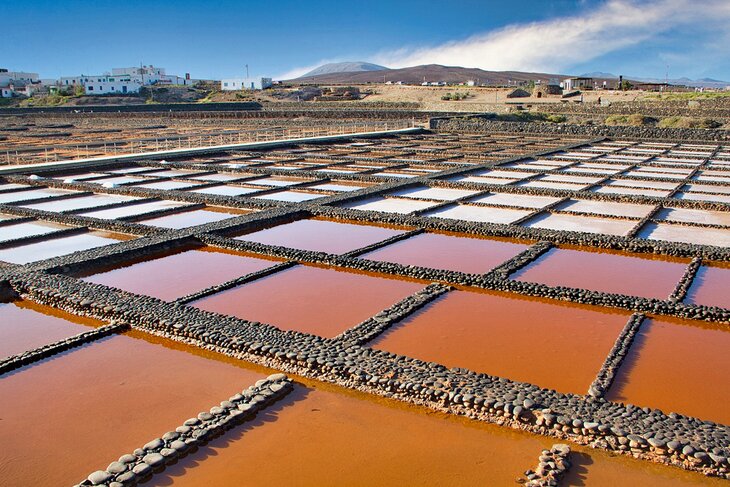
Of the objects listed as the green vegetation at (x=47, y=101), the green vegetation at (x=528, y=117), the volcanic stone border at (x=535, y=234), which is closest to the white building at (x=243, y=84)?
the green vegetation at (x=47, y=101)

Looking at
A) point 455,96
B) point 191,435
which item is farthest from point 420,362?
point 455,96

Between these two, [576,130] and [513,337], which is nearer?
[513,337]

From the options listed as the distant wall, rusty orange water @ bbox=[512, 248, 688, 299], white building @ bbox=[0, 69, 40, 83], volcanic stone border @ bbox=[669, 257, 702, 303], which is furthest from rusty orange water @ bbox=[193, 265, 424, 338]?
white building @ bbox=[0, 69, 40, 83]

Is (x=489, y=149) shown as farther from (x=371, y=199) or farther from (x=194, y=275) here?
(x=194, y=275)

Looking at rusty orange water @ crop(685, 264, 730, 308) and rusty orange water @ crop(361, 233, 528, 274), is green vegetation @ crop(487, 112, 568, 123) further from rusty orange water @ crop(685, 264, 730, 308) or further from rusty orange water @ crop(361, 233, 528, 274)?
rusty orange water @ crop(685, 264, 730, 308)

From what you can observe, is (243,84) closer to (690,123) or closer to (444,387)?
(690,123)

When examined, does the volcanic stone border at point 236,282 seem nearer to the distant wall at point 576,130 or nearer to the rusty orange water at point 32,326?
the rusty orange water at point 32,326

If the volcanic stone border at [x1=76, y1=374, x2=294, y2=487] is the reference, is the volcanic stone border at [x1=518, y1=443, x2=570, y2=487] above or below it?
below
